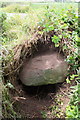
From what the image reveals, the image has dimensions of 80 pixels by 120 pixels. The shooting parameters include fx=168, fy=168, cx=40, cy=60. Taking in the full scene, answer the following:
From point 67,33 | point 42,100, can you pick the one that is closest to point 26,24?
point 67,33

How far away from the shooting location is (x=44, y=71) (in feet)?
8.87

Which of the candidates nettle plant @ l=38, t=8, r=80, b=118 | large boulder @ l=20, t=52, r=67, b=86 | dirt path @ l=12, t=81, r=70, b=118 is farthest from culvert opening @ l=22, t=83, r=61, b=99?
nettle plant @ l=38, t=8, r=80, b=118

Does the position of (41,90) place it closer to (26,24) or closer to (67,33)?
(67,33)

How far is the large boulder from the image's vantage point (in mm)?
2711

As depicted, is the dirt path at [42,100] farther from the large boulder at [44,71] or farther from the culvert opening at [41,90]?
the large boulder at [44,71]

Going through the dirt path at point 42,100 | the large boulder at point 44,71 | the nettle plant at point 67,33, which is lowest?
the dirt path at point 42,100

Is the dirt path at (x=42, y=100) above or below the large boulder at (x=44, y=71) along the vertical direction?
below

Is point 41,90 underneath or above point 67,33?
underneath

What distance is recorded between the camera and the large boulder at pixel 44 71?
107 inches

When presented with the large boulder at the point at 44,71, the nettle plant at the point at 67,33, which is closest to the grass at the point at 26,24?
the nettle plant at the point at 67,33

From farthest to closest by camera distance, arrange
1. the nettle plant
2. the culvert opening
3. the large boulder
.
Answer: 1. the culvert opening
2. the large boulder
3. the nettle plant

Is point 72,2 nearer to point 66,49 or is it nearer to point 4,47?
point 66,49

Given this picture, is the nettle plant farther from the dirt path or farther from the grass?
the dirt path

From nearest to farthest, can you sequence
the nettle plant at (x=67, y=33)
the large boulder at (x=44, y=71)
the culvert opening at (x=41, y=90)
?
the nettle plant at (x=67, y=33)
the large boulder at (x=44, y=71)
the culvert opening at (x=41, y=90)
